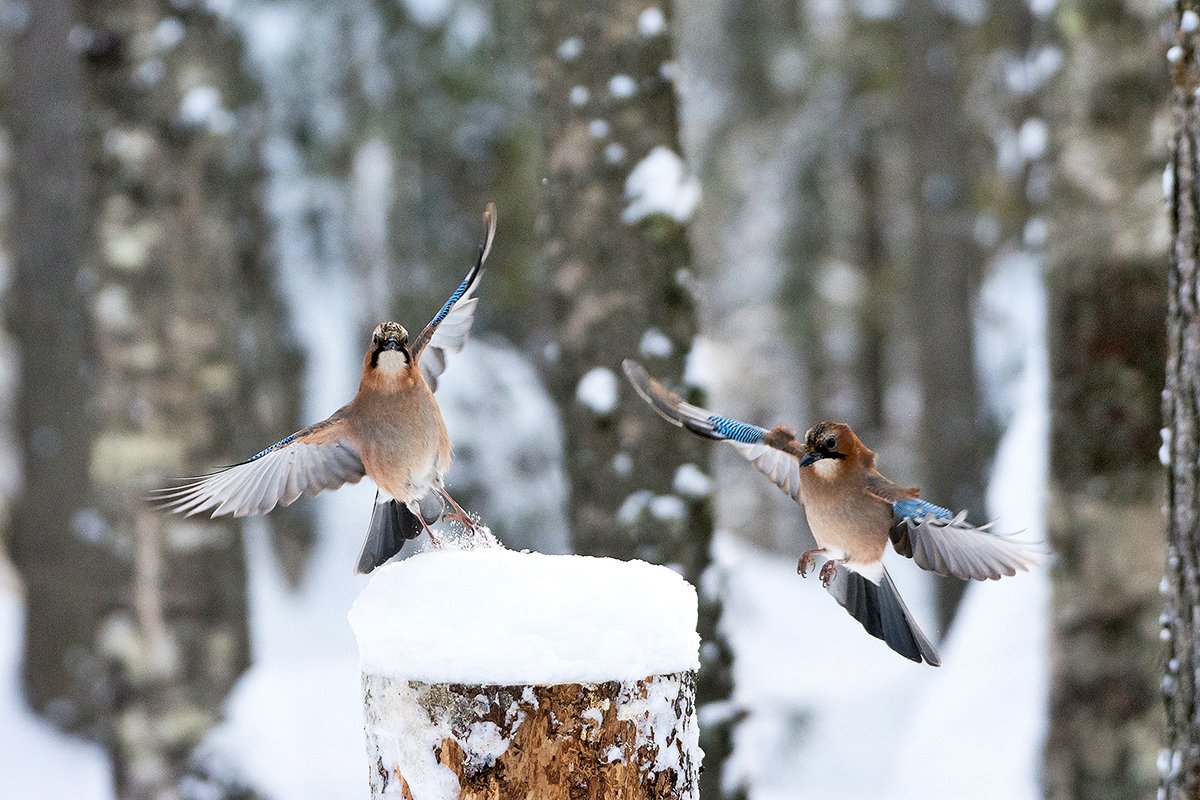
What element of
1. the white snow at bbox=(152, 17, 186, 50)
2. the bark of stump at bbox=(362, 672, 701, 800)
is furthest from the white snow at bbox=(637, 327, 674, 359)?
the white snow at bbox=(152, 17, 186, 50)

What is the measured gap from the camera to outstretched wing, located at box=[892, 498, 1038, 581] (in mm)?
3055

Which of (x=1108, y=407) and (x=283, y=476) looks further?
(x=1108, y=407)

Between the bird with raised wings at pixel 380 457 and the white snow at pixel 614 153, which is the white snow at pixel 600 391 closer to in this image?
the white snow at pixel 614 153

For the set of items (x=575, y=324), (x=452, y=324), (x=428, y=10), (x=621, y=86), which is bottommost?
(x=452, y=324)

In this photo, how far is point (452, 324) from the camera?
3.53 metres

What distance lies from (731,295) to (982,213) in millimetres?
5613

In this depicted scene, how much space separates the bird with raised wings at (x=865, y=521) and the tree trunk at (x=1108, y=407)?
2.22 meters

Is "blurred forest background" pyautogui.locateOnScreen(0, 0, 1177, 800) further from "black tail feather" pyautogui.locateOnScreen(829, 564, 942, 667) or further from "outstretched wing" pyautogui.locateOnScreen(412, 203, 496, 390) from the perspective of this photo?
"black tail feather" pyautogui.locateOnScreen(829, 564, 942, 667)

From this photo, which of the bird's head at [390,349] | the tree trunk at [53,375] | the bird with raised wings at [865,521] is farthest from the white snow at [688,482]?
the tree trunk at [53,375]

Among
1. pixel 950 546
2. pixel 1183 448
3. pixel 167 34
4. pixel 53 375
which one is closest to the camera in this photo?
pixel 1183 448

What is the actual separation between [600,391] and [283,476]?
5.96ft

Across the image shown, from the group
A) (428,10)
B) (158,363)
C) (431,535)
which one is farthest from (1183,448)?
(428,10)

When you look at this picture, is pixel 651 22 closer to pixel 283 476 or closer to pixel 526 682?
pixel 283 476

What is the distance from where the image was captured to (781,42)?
653 inches
